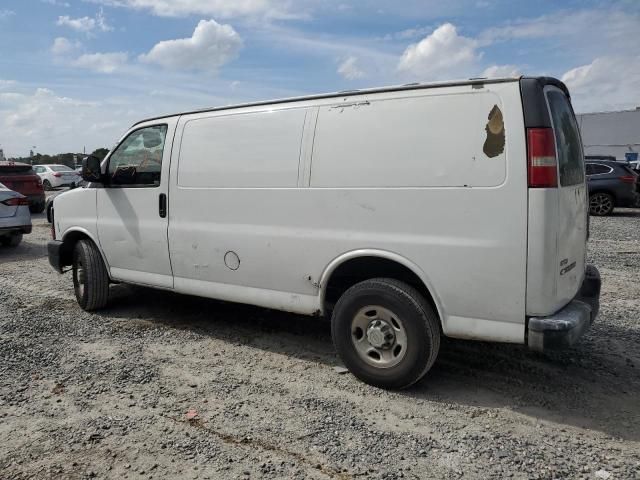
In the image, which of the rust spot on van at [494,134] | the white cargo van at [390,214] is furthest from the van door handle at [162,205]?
the rust spot on van at [494,134]

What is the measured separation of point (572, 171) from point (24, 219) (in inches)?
382

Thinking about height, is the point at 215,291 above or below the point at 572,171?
below

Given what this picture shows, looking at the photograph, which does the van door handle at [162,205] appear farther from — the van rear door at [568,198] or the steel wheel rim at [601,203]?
the steel wheel rim at [601,203]

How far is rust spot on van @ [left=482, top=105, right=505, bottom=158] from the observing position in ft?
10.7

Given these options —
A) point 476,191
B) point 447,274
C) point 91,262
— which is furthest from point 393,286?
point 91,262

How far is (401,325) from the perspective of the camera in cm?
364

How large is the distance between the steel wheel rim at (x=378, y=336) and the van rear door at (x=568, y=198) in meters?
1.07

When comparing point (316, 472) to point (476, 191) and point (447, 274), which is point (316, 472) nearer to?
point (447, 274)

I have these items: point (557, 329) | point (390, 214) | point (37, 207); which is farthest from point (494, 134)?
point (37, 207)

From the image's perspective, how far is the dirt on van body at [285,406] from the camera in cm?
294

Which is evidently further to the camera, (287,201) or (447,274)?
(287,201)

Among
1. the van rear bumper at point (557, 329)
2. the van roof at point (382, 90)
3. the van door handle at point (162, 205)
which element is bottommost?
the van rear bumper at point (557, 329)

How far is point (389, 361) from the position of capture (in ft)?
12.4

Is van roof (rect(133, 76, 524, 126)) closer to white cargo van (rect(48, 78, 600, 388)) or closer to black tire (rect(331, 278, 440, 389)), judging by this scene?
white cargo van (rect(48, 78, 600, 388))
